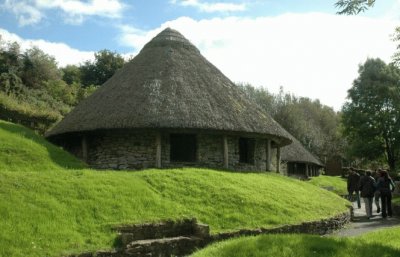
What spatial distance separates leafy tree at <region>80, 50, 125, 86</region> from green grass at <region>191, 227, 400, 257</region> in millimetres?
49142

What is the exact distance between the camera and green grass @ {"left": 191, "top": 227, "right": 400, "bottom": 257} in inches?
368

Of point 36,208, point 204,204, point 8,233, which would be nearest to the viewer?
point 8,233

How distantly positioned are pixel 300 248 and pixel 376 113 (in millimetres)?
39364

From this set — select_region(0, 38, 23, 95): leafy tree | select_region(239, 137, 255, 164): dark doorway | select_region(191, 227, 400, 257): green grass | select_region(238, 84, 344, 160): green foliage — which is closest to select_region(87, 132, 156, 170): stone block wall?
select_region(239, 137, 255, 164): dark doorway

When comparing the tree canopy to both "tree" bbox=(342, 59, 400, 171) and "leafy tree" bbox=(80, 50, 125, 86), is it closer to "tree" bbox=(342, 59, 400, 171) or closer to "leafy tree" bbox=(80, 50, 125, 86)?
"leafy tree" bbox=(80, 50, 125, 86)

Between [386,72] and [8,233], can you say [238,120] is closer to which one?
[8,233]

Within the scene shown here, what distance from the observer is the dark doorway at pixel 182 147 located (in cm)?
2366

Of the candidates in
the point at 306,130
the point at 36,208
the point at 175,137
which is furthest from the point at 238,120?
the point at 306,130

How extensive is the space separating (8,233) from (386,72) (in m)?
42.2

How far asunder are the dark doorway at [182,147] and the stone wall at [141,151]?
614mm

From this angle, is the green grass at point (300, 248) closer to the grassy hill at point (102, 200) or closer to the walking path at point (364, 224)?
the grassy hill at point (102, 200)

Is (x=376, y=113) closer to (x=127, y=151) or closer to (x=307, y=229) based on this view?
(x=127, y=151)

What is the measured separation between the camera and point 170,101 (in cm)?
2278

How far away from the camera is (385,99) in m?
46.3
